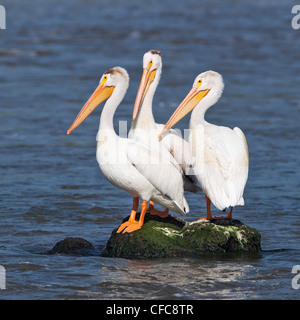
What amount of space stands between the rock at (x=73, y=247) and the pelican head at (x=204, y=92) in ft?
5.03

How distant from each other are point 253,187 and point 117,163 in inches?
135

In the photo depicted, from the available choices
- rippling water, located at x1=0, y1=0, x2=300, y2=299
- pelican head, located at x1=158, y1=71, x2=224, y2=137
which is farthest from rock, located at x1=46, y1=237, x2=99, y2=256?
pelican head, located at x1=158, y1=71, x2=224, y2=137

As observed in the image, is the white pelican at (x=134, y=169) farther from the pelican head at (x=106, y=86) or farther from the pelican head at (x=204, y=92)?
the pelican head at (x=204, y=92)

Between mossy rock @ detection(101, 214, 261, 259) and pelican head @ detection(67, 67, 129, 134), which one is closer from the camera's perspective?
mossy rock @ detection(101, 214, 261, 259)

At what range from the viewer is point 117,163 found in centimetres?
644

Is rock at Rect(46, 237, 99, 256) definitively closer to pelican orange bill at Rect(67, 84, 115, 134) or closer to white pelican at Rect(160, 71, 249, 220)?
pelican orange bill at Rect(67, 84, 115, 134)

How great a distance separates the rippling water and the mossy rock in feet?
0.38

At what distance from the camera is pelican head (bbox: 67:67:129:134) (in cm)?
705

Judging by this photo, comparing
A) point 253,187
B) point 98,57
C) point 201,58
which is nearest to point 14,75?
point 98,57

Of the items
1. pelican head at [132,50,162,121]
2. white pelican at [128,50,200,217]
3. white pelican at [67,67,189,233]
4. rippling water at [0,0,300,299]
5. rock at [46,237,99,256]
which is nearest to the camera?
rippling water at [0,0,300,299]

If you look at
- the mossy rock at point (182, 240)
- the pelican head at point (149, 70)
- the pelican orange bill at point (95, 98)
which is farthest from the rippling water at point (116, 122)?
the pelican head at point (149, 70)

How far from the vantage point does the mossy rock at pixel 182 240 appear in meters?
6.63

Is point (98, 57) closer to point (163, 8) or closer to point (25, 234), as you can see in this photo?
point (163, 8)

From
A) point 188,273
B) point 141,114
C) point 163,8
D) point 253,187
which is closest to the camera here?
point 188,273
